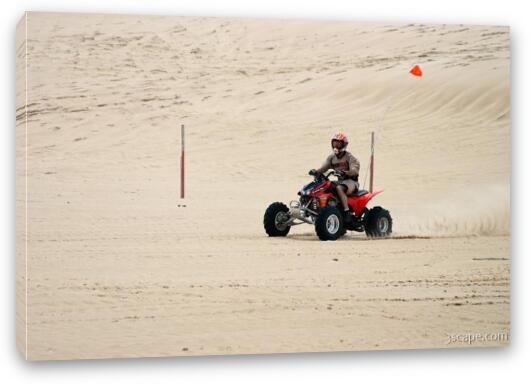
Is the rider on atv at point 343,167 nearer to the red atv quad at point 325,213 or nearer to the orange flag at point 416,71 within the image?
the red atv quad at point 325,213

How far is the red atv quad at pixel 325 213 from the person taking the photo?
1318 centimetres

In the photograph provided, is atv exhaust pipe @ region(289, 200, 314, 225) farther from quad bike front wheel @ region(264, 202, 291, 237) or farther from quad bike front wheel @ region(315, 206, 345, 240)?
quad bike front wheel @ region(315, 206, 345, 240)

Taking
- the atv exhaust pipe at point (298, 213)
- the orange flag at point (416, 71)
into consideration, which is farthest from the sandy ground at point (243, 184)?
the atv exhaust pipe at point (298, 213)

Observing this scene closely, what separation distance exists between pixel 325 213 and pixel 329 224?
0.19 metres

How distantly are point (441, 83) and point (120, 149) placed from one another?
3.73 metres

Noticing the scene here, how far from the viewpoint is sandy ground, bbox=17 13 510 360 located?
11133 millimetres

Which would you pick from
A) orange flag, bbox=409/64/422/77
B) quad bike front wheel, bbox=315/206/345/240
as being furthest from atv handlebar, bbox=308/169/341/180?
orange flag, bbox=409/64/422/77

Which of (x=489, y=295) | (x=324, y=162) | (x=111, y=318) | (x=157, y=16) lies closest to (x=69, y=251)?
(x=111, y=318)

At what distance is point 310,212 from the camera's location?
A: 13.3 meters

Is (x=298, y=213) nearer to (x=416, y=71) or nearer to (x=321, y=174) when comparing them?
(x=321, y=174)

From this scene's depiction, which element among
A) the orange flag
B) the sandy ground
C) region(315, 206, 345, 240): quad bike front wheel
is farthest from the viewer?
region(315, 206, 345, 240): quad bike front wheel

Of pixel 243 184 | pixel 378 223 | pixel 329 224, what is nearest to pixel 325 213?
pixel 329 224

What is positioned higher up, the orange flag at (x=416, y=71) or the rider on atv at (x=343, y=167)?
the orange flag at (x=416, y=71)

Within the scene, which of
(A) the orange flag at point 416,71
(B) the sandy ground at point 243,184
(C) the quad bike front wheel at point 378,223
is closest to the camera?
(B) the sandy ground at point 243,184
